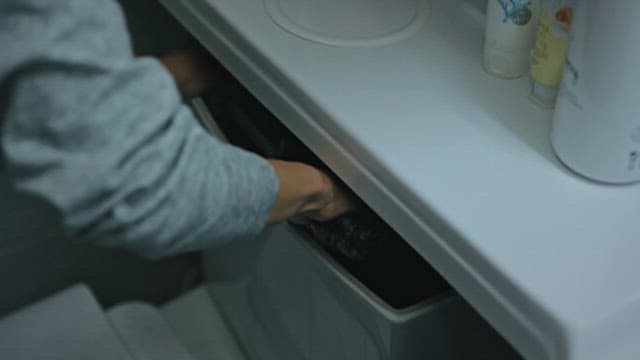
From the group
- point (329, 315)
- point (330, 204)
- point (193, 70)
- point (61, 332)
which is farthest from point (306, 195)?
point (61, 332)

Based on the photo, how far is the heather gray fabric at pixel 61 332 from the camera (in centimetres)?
99

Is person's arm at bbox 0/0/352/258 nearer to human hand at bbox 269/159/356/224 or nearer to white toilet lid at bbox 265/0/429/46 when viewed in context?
human hand at bbox 269/159/356/224

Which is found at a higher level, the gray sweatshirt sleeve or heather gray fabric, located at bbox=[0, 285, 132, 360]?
the gray sweatshirt sleeve

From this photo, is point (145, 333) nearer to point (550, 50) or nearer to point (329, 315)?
point (329, 315)

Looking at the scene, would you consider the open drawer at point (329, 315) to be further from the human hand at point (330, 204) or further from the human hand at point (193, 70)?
the human hand at point (193, 70)

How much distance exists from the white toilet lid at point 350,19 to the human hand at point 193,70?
0.62ft

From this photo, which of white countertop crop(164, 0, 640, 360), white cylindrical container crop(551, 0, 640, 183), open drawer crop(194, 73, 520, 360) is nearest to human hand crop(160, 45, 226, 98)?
open drawer crop(194, 73, 520, 360)

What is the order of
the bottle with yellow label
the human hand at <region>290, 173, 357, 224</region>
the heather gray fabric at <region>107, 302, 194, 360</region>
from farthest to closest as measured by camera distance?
the heather gray fabric at <region>107, 302, 194, 360</region> → the human hand at <region>290, 173, 357, 224</region> → the bottle with yellow label

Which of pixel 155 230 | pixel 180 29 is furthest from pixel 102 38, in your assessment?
pixel 180 29

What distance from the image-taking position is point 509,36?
0.68 m

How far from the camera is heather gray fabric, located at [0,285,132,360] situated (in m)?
0.99

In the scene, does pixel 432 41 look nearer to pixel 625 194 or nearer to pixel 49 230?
pixel 625 194

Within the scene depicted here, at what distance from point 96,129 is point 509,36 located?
35cm

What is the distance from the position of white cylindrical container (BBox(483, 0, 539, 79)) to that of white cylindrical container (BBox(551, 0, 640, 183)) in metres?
0.10
